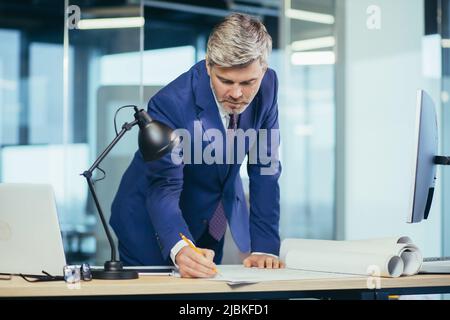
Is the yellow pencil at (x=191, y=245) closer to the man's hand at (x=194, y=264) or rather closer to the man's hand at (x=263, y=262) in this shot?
the man's hand at (x=194, y=264)

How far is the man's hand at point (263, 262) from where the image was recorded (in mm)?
2805

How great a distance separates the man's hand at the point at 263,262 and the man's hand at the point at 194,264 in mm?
359

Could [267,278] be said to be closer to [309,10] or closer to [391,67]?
[391,67]

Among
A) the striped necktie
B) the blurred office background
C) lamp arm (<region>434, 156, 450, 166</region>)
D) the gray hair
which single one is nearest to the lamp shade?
the gray hair

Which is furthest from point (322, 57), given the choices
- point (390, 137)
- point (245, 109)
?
point (245, 109)

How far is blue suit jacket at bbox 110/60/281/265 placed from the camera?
2.98m

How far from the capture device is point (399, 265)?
253 centimetres

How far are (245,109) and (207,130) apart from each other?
17 cm

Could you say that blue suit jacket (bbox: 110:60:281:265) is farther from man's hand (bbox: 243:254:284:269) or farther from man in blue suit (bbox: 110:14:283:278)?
man's hand (bbox: 243:254:284:269)

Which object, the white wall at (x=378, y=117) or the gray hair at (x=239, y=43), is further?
the white wall at (x=378, y=117)

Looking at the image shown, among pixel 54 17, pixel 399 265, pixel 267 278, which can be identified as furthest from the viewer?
pixel 54 17

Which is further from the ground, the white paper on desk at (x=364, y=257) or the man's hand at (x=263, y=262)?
the white paper on desk at (x=364, y=257)

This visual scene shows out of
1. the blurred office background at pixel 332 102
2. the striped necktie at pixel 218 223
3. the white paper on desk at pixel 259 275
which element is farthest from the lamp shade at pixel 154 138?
the blurred office background at pixel 332 102

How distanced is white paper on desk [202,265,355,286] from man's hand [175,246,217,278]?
0.12ft
